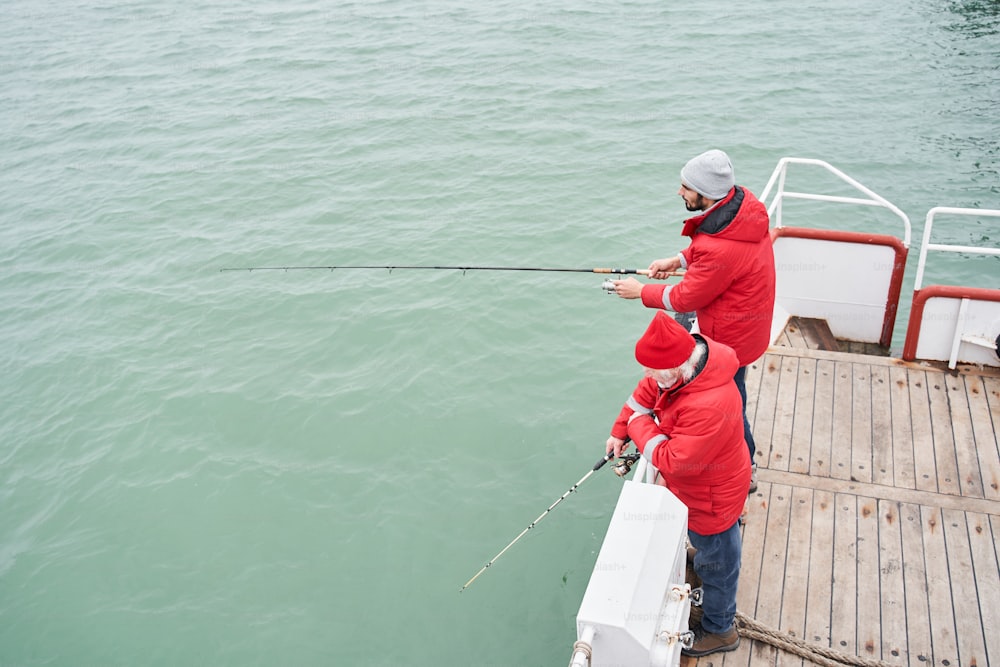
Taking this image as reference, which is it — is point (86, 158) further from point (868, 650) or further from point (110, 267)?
point (868, 650)

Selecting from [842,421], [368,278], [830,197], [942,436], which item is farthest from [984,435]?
[368,278]

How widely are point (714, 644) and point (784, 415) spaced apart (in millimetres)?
1967

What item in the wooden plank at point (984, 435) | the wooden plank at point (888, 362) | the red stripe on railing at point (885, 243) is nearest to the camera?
the wooden plank at point (984, 435)

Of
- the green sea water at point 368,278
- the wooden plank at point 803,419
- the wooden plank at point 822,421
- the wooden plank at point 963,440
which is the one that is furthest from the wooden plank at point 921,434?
the green sea water at point 368,278

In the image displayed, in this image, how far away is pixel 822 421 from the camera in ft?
17.9

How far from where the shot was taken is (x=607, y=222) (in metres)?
10.9

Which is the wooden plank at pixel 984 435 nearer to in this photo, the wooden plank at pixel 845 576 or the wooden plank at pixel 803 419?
the wooden plank at pixel 845 576

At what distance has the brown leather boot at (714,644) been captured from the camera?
406 centimetres

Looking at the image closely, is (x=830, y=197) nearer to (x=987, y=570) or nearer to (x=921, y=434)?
(x=921, y=434)

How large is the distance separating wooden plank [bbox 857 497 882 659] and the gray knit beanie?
217 cm

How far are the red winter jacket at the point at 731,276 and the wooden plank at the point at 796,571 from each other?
1081 mm

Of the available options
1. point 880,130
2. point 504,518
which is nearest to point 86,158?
point 504,518

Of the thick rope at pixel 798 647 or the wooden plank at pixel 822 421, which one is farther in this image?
the wooden plank at pixel 822 421

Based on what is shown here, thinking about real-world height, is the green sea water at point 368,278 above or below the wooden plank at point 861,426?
below
